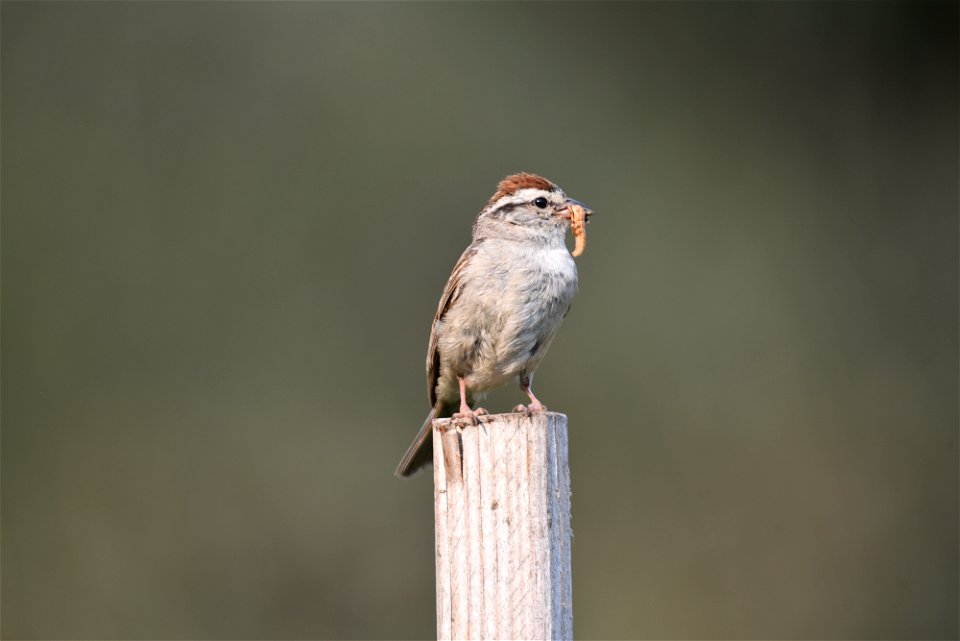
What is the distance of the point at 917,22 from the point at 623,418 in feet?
18.5

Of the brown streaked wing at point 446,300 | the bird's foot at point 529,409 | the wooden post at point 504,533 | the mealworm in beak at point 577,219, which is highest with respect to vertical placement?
A: the mealworm in beak at point 577,219

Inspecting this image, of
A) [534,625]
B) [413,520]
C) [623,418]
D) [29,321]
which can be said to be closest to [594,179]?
[623,418]

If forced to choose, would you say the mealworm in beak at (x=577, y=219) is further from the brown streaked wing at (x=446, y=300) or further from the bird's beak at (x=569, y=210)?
the brown streaked wing at (x=446, y=300)

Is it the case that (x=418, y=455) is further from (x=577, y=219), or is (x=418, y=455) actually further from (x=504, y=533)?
(x=504, y=533)

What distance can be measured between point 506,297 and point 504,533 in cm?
181

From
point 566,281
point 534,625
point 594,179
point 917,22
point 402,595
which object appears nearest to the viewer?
point 534,625

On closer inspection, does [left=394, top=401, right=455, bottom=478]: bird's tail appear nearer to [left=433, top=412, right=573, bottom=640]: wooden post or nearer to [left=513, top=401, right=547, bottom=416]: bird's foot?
[left=513, top=401, right=547, bottom=416]: bird's foot

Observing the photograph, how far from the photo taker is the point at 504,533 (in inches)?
111

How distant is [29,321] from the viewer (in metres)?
10.8

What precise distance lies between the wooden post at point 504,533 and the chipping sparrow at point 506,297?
1484mm

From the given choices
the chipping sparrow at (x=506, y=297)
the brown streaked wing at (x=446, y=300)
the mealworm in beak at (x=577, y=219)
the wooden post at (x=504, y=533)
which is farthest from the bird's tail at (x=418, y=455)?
the wooden post at (x=504, y=533)

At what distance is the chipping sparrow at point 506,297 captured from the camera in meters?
4.53

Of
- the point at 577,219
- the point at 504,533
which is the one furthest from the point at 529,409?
the point at 577,219

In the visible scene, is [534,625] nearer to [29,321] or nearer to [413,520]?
[413,520]
